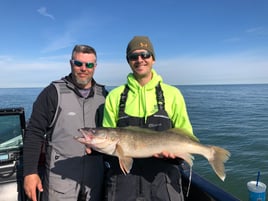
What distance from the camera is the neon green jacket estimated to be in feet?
13.1

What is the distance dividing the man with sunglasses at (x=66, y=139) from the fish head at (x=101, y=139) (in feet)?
1.60

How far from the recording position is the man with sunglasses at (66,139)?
438cm

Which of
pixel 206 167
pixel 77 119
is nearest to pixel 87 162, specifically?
pixel 77 119

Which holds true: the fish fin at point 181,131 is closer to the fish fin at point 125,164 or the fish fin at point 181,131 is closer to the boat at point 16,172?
the fish fin at point 125,164

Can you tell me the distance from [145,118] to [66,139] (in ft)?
4.95

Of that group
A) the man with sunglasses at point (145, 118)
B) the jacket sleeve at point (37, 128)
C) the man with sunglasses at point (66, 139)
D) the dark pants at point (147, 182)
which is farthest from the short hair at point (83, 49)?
the dark pants at point (147, 182)

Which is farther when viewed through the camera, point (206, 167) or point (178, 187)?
point (206, 167)

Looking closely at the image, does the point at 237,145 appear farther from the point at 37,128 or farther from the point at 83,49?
the point at 37,128

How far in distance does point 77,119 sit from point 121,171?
50.9 inches

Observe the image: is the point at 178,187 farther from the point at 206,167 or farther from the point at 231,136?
the point at 231,136

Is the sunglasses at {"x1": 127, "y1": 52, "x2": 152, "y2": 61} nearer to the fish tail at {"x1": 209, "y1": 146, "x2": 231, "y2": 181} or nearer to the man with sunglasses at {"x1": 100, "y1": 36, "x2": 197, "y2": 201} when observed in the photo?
the man with sunglasses at {"x1": 100, "y1": 36, "x2": 197, "y2": 201}

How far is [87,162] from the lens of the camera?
456 centimetres

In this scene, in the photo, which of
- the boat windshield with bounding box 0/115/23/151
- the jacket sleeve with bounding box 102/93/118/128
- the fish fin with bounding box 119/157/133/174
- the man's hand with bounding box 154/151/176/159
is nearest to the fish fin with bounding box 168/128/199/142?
the man's hand with bounding box 154/151/176/159

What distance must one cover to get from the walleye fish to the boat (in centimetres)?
97
